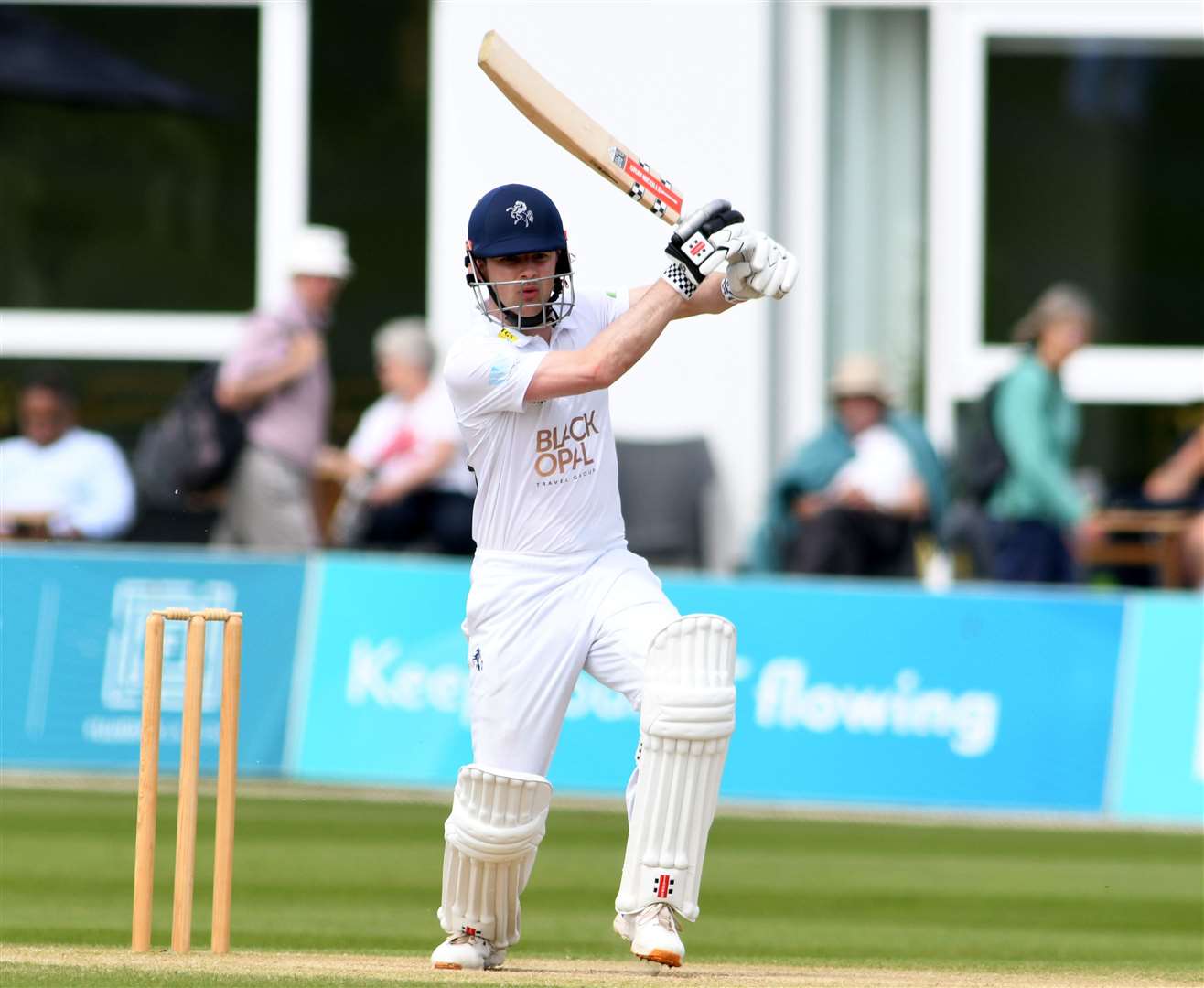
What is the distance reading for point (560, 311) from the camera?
16.5ft

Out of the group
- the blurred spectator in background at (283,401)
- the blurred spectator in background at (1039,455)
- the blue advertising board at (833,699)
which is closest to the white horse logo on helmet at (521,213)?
the blue advertising board at (833,699)

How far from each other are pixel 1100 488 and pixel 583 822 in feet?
13.3

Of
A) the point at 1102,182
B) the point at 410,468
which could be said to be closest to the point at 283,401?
the point at 410,468

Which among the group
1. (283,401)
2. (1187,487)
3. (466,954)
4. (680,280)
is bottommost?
(466,954)

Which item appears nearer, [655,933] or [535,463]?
[655,933]

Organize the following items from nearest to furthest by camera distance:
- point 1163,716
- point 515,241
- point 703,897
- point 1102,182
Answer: point 515,241 < point 703,897 < point 1163,716 < point 1102,182

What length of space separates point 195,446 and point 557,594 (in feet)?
16.3

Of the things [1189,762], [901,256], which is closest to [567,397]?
[1189,762]

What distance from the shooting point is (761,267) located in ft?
15.6

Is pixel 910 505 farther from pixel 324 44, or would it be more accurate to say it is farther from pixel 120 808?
pixel 324 44

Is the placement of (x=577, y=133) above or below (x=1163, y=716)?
above

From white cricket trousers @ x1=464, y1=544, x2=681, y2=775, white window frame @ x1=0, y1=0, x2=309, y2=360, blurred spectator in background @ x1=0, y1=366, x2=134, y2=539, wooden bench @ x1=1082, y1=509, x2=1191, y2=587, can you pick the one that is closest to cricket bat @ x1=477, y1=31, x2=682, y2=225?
white cricket trousers @ x1=464, y1=544, x2=681, y2=775

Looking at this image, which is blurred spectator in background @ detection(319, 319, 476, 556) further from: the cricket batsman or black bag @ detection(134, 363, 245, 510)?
the cricket batsman

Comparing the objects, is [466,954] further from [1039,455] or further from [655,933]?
[1039,455]
